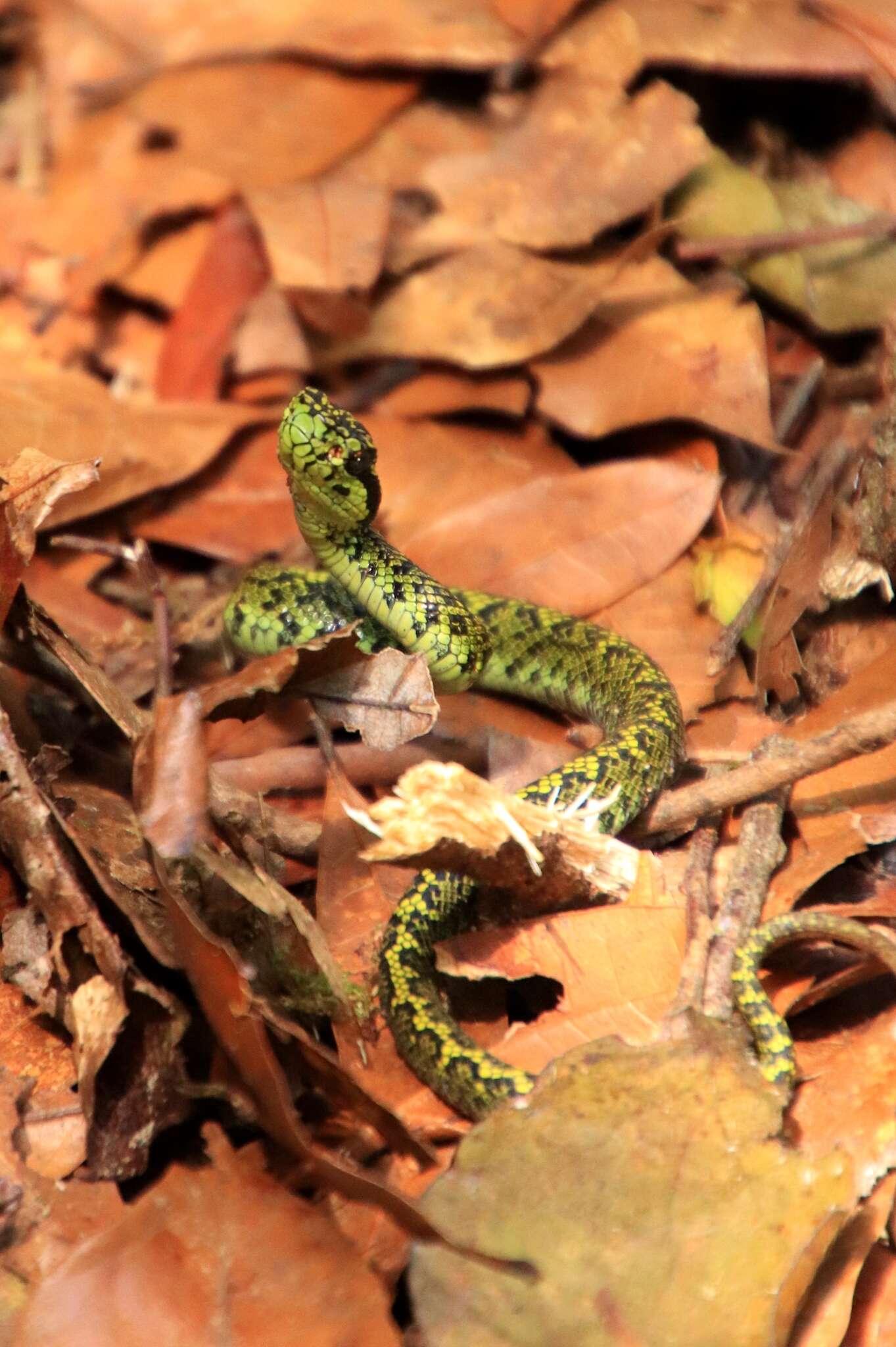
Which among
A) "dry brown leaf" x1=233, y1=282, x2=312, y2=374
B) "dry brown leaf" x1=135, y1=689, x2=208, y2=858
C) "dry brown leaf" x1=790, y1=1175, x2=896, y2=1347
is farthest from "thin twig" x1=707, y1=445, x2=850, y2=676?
"dry brown leaf" x1=233, y1=282, x2=312, y2=374

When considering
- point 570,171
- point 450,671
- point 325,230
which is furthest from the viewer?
point 325,230

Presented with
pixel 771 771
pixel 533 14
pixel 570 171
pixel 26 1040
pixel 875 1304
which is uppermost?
pixel 533 14

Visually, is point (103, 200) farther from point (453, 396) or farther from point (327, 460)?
point (327, 460)

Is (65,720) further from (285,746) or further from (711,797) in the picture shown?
(711,797)

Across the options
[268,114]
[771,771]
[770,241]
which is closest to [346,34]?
[268,114]

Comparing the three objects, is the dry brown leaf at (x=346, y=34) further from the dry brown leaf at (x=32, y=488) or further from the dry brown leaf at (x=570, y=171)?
the dry brown leaf at (x=32, y=488)

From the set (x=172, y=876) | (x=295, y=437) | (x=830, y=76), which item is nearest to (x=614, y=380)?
(x=295, y=437)
